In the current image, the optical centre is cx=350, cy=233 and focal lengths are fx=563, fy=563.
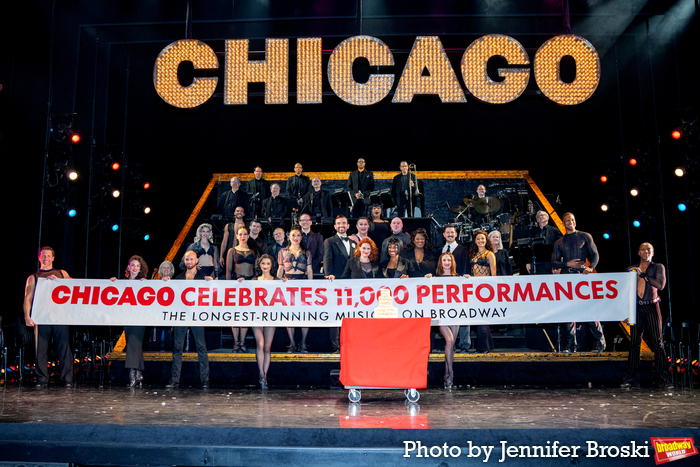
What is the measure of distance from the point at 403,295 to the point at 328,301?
3.01ft

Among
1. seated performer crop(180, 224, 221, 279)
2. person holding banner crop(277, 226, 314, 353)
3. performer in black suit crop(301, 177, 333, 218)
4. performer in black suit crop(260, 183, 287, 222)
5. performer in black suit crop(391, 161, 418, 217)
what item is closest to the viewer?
person holding banner crop(277, 226, 314, 353)

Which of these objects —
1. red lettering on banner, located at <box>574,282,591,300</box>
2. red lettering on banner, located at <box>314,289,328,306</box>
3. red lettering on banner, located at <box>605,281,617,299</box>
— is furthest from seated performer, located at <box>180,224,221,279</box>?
red lettering on banner, located at <box>605,281,617,299</box>

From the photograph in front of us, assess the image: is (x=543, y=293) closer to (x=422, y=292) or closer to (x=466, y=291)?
(x=466, y=291)

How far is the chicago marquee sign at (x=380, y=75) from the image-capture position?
909cm

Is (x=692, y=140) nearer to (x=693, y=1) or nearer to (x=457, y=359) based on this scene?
(x=693, y=1)

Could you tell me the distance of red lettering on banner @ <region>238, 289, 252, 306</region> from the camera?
6.90m

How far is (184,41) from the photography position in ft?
30.4

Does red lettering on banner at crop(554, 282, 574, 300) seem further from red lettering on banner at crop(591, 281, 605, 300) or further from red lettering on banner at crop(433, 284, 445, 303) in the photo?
red lettering on banner at crop(433, 284, 445, 303)

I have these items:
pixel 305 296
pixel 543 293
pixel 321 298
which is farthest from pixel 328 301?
pixel 543 293

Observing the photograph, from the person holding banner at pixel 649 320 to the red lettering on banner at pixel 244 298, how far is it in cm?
461

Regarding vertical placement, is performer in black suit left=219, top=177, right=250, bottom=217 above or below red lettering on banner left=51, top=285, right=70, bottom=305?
above

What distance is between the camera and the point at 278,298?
22.7 feet

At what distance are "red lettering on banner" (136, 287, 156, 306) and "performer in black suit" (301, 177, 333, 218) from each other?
4420mm

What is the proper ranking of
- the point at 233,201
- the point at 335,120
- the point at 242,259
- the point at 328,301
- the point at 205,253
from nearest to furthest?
the point at 328,301, the point at 242,259, the point at 205,253, the point at 233,201, the point at 335,120
